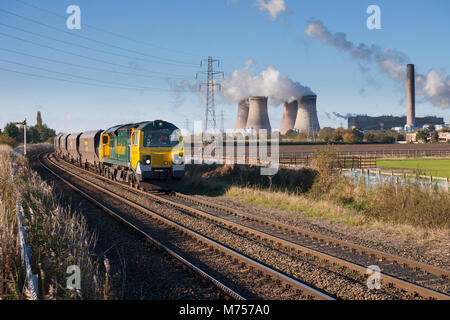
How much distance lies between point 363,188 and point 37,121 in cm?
12743

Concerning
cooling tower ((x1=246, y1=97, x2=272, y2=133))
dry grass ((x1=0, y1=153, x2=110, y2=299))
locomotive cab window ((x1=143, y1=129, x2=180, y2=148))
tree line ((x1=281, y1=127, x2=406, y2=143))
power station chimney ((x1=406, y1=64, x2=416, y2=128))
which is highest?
power station chimney ((x1=406, y1=64, x2=416, y2=128))

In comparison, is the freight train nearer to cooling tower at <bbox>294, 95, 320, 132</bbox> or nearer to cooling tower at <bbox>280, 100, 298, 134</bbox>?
cooling tower at <bbox>294, 95, 320, 132</bbox>

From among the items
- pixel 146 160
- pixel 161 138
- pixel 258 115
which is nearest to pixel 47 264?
pixel 146 160

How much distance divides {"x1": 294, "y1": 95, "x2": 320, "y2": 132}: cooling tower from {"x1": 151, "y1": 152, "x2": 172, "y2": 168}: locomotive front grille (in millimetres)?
80360

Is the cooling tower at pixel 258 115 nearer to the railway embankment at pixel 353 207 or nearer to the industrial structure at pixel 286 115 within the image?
the industrial structure at pixel 286 115

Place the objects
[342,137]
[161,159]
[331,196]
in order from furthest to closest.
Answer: [342,137] < [161,159] < [331,196]

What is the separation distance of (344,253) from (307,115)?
294 ft

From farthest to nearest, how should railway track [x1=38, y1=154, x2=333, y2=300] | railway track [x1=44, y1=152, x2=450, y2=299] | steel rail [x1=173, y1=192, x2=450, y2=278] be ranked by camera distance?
steel rail [x1=173, y1=192, x2=450, y2=278] < railway track [x1=44, y1=152, x2=450, y2=299] < railway track [x1=38, y1=154, x2=333, y2=300]

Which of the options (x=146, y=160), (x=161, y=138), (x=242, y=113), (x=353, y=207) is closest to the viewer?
(x=353, y=207)

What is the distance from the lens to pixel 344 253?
356 inches

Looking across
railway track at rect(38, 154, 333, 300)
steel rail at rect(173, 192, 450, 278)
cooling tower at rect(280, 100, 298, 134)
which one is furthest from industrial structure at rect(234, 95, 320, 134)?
railway track at rect(38, 154, 333, 300)

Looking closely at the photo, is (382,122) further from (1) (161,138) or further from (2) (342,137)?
(1) (161,138)

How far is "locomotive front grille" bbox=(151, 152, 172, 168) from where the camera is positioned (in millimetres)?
18283
